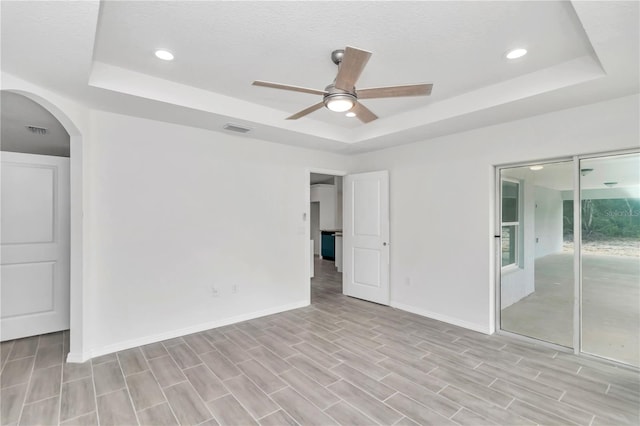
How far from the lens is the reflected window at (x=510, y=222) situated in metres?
3.85

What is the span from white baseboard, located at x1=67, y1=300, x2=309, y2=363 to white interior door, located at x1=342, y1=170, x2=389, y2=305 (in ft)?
3.91

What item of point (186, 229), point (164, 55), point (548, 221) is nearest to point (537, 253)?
point (548, 221)

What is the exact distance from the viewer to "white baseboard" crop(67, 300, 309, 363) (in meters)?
3.02

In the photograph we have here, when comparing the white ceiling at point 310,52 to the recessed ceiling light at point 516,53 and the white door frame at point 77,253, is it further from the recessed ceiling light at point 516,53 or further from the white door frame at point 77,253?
the white door frame at point 77,253

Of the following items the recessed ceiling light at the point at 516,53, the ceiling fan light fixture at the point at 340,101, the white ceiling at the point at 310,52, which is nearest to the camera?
the white ceiling at the point at 310,52

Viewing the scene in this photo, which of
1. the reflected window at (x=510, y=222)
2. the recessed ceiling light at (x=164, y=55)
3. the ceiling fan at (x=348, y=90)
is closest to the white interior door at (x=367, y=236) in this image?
the reflected window at (x=510, y=222)

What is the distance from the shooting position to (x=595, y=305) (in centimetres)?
317

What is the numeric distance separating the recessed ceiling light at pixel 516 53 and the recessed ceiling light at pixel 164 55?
2758 mm

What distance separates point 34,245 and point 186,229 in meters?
1.76

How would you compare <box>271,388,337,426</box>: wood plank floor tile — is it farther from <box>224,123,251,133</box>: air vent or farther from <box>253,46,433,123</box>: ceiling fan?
<box>224,123,251,133</box>: air vent

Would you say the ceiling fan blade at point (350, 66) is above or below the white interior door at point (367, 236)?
above

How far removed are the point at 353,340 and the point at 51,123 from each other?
4.70 meters

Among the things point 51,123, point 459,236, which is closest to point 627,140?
point 459,236

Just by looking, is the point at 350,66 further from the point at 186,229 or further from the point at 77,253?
the point at 77,253
